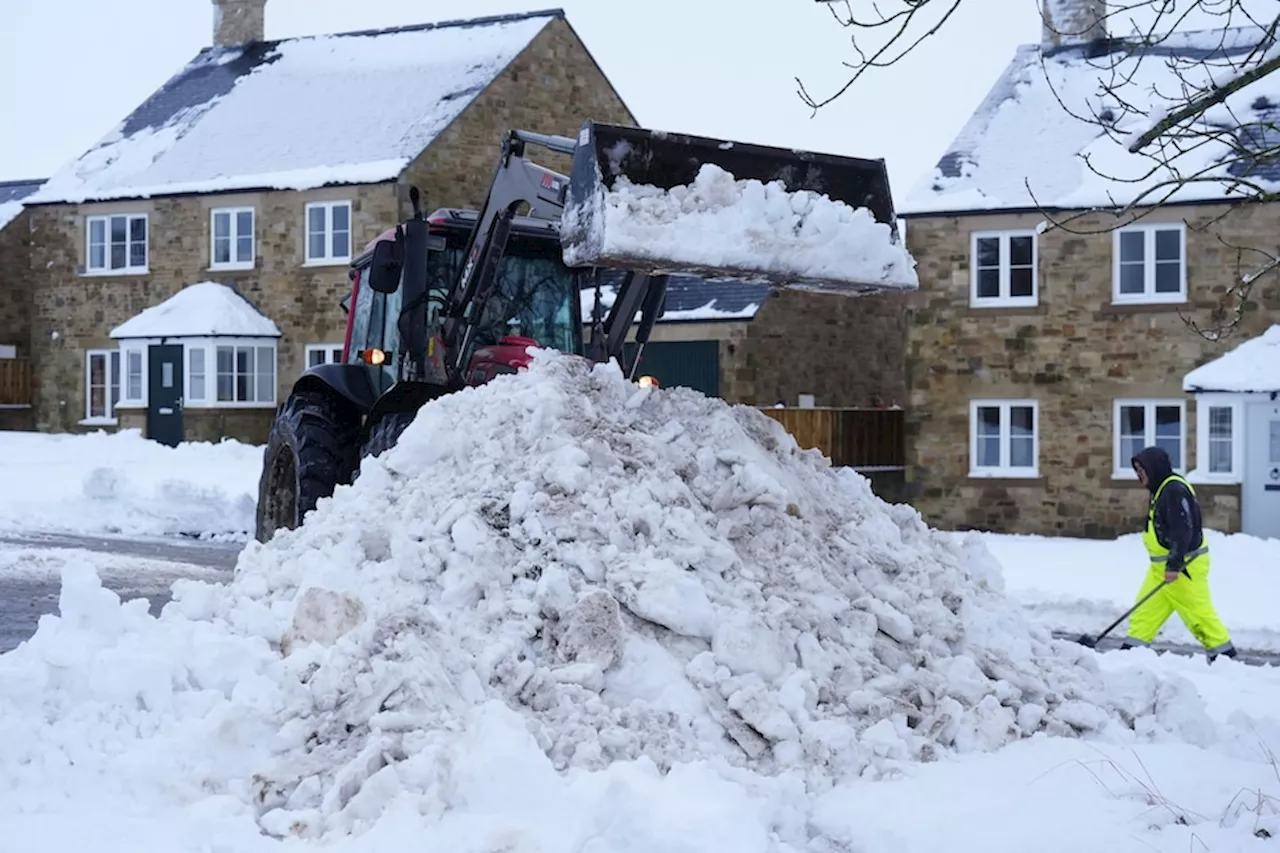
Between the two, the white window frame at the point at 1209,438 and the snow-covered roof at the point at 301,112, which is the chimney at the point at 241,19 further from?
the white window frame at the point at 1209,438

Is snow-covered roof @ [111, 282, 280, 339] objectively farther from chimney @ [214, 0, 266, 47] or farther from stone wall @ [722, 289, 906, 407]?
stone wall @ [722, 289, 906, 407]

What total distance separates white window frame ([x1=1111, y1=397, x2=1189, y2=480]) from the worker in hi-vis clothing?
35.5 feet

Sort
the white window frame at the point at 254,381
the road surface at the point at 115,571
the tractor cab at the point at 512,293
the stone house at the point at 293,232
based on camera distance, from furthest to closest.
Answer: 1. the white window frame at the point at 254,381
2. the stone house at the point at 293,232
3. the tractor cab at the point at 512,293
4. the road surface at the point at 115,571

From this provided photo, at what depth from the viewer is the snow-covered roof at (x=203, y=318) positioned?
96.9 feet

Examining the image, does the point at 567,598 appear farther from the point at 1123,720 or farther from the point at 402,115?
the point at 402,115

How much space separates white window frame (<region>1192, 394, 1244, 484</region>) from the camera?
20.7 meters

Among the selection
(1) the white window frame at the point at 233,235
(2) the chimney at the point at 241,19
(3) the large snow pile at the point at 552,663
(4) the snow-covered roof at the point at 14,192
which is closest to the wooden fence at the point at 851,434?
(1) the white window frame at the point at 233,235

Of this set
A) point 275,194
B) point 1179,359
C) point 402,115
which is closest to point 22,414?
point 275,194

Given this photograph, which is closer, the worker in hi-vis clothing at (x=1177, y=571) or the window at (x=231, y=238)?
the worker in hi-vis clothing at (x=1177, y=571)

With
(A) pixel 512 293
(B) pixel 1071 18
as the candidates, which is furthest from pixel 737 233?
(B) pixel 1071 18

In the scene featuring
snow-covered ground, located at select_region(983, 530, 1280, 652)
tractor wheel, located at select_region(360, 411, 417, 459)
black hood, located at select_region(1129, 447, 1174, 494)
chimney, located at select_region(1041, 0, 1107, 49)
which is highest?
chimney, located at select_region(1041, 0, 1107, 49)

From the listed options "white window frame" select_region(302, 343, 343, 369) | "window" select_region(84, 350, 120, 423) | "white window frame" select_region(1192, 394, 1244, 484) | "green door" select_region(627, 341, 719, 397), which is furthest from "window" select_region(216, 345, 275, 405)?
"white window frame" select_region(1192, 394, 1244, 484)

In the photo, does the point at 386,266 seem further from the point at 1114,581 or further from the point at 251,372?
the point at 251,372

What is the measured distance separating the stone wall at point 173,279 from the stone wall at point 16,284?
41.0 inches
